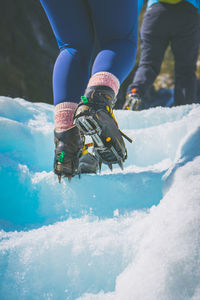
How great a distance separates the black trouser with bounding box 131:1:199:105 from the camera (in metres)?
1.45

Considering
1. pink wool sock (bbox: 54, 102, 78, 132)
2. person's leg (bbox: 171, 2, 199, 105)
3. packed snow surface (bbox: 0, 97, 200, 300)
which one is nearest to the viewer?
packed snow surface (bbox: 0, 97, 200, 300)

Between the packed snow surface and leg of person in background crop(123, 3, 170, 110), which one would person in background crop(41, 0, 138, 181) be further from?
leg of person in background crop(123, 3, 170, 110)

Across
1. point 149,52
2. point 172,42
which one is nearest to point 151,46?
point 149,52

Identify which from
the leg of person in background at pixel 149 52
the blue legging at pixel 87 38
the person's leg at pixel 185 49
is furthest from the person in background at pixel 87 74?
the person's leg at pixel 185 49

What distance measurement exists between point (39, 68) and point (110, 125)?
4.28 m

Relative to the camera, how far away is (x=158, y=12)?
1.51 metres

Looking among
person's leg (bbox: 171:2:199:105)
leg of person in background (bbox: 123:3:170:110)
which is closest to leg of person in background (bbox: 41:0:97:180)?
leg of person in background (bbox: 123:3:170:110)

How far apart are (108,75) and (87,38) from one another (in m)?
0.19

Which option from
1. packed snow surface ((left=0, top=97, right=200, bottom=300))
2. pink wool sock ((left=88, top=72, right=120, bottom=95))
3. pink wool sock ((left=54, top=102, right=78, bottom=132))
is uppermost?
pink wool sock ((left=88, top=72, right=120, bottom=95))

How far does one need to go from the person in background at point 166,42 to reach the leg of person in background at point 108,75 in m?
0.87

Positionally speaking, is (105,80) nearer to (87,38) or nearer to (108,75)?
(108,75)

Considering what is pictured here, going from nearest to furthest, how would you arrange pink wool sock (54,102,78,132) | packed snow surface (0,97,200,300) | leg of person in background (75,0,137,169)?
packed snow surface (0,97,200,300) < leg of person in background (75,0,137,169) < pink wool sock (54,102,78,132)

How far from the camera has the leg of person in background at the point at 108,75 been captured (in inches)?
19.2

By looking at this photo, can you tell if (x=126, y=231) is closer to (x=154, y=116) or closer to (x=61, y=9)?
(x=61, y=9)
